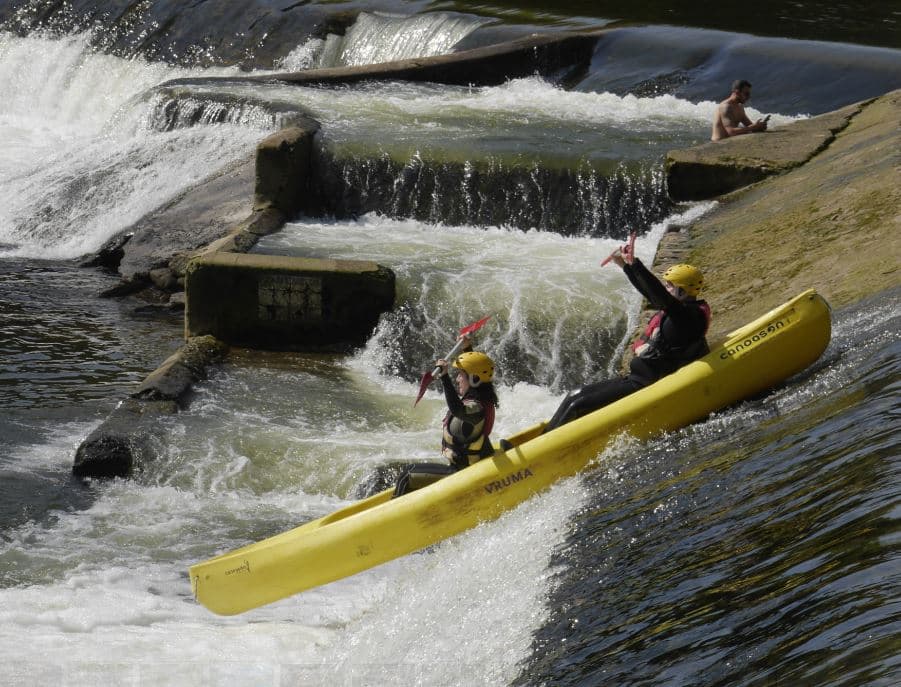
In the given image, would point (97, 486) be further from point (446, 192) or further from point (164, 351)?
point (446, 192)

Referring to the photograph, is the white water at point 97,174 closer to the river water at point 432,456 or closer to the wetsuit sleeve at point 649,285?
the river water at point 432,456

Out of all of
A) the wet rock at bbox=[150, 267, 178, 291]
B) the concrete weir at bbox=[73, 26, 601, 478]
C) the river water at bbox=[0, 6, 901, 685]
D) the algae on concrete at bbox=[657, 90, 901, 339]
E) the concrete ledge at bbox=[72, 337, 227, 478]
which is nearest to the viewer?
the river water at bbox=[0, 6, 901, 685]

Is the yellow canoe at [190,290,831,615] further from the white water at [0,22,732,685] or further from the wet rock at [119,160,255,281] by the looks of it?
the wet rock at [119,160,255,281]

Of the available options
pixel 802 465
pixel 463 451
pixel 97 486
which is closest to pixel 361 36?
pixel 97 486

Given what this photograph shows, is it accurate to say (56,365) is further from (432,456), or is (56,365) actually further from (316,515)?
(432,456)

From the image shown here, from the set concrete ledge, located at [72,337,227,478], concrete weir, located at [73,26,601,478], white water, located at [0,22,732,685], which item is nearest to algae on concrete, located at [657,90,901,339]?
white water, located at [0,22,732,685]

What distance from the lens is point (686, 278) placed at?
700 centimetres

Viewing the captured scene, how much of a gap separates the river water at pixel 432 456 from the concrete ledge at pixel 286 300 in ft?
0.64

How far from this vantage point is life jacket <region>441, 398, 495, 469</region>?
699 cm

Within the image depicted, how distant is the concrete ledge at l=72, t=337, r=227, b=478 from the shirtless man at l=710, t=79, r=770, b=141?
5.63 metres

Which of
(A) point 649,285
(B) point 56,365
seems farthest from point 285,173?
(A) point 649,285

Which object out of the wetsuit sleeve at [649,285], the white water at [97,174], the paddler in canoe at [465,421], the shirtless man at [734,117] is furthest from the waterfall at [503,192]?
the paddler in canoe at [465,421]

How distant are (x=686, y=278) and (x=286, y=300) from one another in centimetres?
441

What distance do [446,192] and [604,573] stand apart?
25.9 feet
